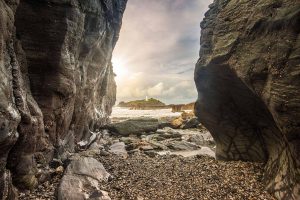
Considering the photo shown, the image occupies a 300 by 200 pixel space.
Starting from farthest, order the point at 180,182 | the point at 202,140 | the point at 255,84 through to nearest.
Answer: the point at 202,140 < the point at 180,182 < the point at 255,84

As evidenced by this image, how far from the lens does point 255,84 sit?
8.11 meters

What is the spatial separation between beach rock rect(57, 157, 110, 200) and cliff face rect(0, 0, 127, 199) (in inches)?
39.7

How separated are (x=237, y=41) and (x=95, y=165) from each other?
6.74 meters

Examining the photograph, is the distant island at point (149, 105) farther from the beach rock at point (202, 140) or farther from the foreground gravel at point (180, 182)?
the foreground gravel at point (180, 182)

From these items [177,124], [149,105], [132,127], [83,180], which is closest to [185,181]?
[83,180]

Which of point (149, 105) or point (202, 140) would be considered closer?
point (202, 140)

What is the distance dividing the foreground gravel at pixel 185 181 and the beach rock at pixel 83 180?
37cm

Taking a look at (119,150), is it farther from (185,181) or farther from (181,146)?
(185,181)

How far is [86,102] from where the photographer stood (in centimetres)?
1627

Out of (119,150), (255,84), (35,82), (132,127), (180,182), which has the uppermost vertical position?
(35,82)

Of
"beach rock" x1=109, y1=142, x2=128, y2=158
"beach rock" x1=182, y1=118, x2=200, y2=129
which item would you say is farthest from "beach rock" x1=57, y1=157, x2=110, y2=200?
"beach rock" x1=182, y1=118, x2=200, y2=129

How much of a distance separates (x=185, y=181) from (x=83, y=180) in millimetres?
3441

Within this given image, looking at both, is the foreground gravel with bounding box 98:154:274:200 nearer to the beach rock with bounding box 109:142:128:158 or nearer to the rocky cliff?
the rocky cliff

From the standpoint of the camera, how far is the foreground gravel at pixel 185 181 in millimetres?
8328
